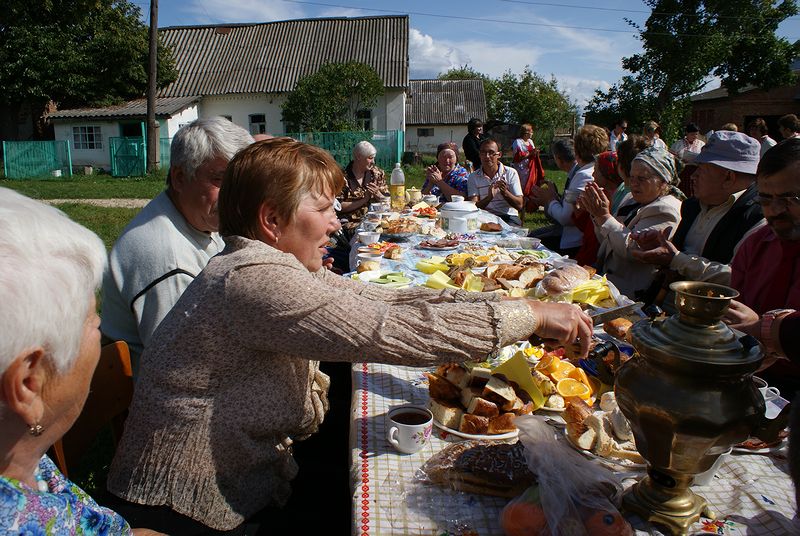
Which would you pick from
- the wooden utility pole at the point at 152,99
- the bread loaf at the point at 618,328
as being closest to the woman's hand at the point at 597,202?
the bread loaf at the point at 618,328

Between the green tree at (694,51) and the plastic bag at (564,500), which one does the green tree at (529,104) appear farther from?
the plastic bag at (564,500)

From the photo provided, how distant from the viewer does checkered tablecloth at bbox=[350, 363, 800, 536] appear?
4.11 feet

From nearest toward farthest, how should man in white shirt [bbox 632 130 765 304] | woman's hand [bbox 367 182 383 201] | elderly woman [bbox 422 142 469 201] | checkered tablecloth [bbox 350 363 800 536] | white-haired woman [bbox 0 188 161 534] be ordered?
1. white-haired woman [bbox 0 188 161 534]
2. checkered tablecloth [bbox 350 363 800 536]
3. man in white shirt [bbox 632 130 765 304]
4. woman's hand [bbox 367 182 383 201]
5. elderly woman [bbox 422 142 469 201]

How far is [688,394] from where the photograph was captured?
1.13m

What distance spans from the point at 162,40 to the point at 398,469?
35.0 meters

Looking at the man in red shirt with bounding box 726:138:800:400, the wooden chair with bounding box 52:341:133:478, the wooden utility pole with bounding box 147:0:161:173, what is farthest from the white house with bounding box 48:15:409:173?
the wooden chair with bounding box 52:341:133:478

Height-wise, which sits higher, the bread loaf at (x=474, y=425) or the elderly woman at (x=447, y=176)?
the elderly woman at (x=447, y=176)

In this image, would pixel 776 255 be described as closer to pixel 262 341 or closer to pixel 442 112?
pixel 262 341

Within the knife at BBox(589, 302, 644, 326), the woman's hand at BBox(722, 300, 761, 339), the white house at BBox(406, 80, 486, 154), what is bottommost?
the woman's hand at BBox(722, 300, 761, 339)

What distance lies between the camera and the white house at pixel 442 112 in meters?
39.7

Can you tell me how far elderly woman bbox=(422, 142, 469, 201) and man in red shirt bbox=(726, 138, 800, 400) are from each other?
5.39 m

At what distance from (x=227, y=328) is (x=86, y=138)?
91.5ft

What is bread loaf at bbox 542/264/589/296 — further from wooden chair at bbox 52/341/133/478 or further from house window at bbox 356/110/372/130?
house window at bbox 356/110/372/130

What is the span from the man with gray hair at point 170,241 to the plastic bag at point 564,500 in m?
1.57
